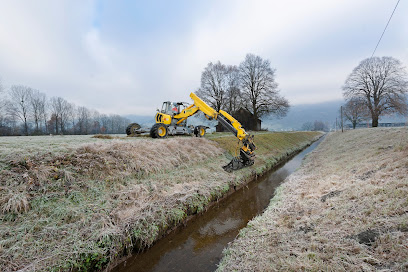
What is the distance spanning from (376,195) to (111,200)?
642 centimetres

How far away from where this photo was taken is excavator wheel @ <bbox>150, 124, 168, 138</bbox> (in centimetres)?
1155

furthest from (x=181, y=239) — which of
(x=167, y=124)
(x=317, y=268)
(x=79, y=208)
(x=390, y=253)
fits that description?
(x=167, y=124)

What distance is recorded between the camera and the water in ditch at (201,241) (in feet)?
12.6

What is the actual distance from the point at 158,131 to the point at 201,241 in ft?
27.2

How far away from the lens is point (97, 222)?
13.3ft

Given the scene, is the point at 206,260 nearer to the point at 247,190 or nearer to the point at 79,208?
the point at 79,208

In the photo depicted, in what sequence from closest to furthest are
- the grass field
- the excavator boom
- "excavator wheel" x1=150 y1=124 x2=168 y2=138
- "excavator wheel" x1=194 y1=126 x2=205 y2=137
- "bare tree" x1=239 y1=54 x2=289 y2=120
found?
the grass field, the excavator boom, "excavator wheel" x1=150 y1=124 x2=168 y2=138, "excavator wheel" x1=194 y1=126 x2=205 y2=137, "bare tree" x1=239 y1=54 x2=289 y2=120

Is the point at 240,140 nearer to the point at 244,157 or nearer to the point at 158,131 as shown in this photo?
the point at 244,157

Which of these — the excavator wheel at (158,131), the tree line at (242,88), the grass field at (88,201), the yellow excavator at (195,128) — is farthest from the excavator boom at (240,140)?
the tree line at (242,88)

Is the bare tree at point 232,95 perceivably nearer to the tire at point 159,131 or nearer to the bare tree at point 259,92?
the bare tree at point 259,92

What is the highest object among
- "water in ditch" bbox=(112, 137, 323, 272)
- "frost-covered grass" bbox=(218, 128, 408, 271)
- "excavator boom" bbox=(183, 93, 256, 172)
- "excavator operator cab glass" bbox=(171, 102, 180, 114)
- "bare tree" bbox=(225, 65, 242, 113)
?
"bare tree" bbox=(225, 65, 242, 113)

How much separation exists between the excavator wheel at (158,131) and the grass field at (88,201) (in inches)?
152

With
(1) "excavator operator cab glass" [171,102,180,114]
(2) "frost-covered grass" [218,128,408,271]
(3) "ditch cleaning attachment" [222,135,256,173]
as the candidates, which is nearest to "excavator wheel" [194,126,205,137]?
(1) "excavator operator cab glass" [171,102,180,114]

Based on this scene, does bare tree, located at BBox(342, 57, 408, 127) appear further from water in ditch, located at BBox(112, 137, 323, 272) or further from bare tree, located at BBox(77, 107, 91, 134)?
bare tree, located at BBox(77, 107, 91, 134)
